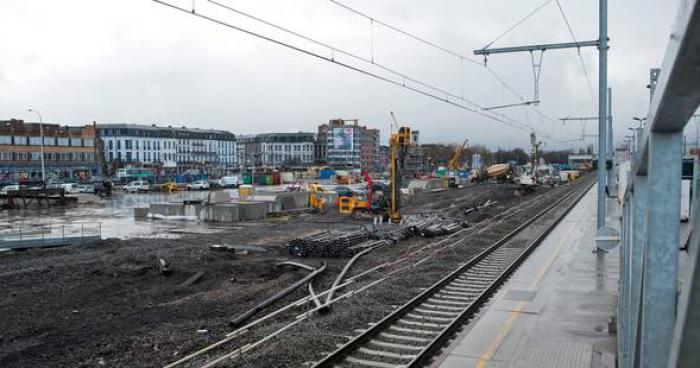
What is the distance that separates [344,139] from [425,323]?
168 metres

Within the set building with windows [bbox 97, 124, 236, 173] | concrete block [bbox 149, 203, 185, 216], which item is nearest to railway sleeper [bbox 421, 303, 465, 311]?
concrete block [bbox 149, 203, 185, 216]

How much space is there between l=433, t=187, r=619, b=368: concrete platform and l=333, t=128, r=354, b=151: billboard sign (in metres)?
159

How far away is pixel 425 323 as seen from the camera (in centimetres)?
1198

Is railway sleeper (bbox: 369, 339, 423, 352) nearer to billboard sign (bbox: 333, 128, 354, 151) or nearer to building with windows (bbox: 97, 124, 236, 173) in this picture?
building with windows (bbox: 97, 124, 236, 173)

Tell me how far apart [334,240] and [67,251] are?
1269 centimetres

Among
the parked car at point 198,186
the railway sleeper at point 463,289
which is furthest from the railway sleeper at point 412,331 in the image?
the parked car at point 198,186

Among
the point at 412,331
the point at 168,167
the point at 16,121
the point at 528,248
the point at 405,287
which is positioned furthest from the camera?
the point at 168,167

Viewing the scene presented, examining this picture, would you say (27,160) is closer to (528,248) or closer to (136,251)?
(136,251)

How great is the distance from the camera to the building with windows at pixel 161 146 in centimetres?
15850

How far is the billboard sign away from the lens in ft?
585

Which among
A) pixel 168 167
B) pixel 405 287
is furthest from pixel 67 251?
pixel 168 167

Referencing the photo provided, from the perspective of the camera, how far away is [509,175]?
80.0 m

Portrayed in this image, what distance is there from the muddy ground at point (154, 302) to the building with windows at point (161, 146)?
12527 centimetres

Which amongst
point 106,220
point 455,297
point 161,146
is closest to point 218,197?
point 106,220
